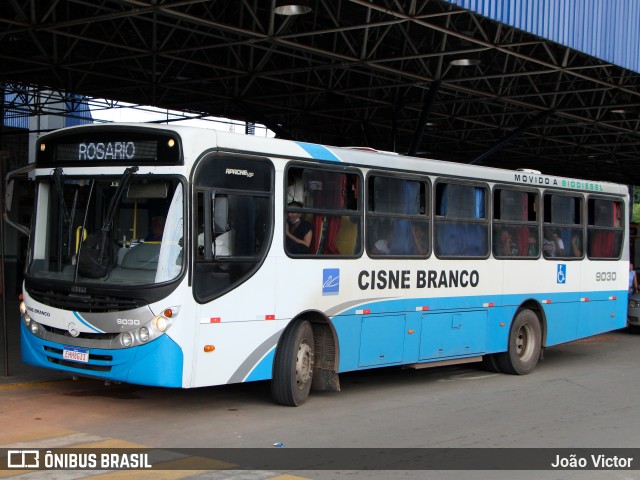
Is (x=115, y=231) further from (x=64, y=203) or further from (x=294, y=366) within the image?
(x=294, y=366)

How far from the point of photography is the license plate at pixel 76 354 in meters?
8.98

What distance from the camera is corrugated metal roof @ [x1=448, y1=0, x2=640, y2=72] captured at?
641 inches

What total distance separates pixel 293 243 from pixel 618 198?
8608 millimetres

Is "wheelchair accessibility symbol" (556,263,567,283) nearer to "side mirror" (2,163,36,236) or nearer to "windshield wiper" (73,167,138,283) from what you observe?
"windshield wiper" (73,167,138,283)

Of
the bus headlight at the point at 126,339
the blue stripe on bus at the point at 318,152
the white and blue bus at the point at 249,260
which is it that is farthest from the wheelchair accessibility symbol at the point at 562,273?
the bus headlight at the point at 126,339

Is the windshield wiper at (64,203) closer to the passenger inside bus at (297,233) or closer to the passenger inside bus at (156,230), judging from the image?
the passenger inside bus at (156,230)

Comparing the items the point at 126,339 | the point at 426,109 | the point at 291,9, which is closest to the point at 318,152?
the point at 126,339

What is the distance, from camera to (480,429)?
9.20 meters

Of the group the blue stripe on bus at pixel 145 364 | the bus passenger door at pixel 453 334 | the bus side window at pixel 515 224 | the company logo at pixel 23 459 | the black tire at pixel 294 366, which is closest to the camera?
the company logo at pixel 23 459

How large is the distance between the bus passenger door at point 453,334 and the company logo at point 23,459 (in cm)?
591

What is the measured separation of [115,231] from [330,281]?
280 centimetres

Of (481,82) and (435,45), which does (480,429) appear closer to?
(435,45)

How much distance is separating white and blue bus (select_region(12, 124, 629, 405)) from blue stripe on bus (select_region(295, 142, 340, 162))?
2cm

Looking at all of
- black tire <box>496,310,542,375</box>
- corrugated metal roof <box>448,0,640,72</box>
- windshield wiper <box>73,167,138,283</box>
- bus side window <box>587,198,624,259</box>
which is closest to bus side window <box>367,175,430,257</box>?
black tire <box>496,310,542,375</box>
